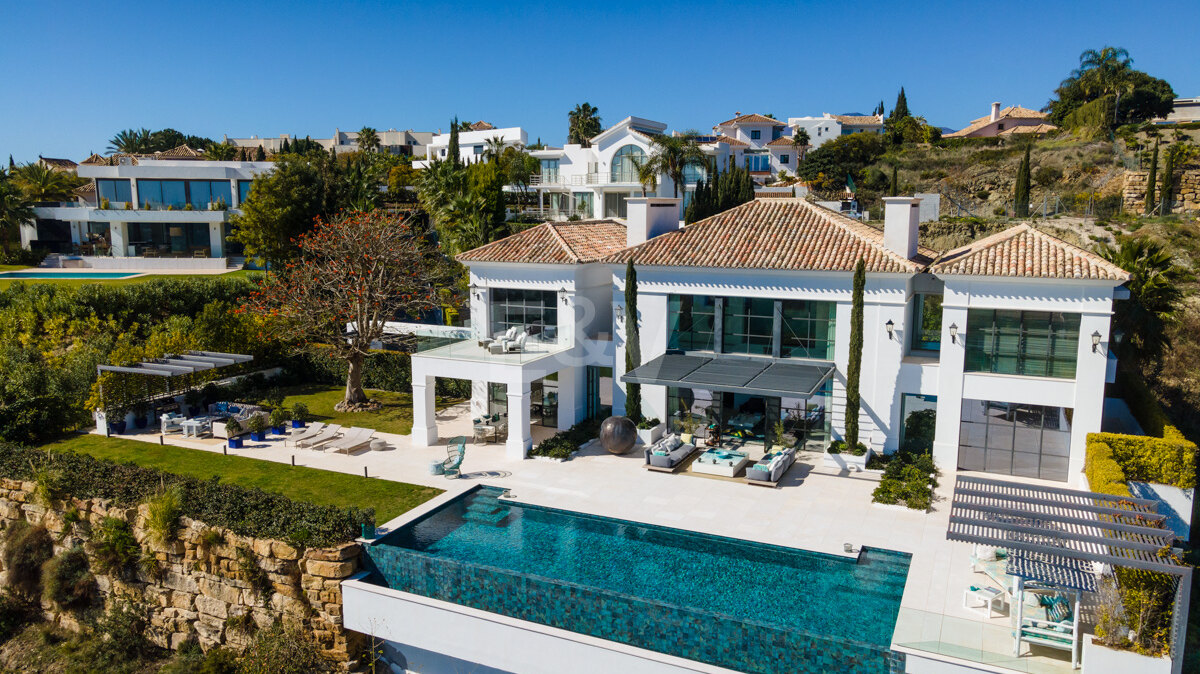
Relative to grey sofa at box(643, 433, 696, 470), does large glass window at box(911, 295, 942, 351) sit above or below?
above

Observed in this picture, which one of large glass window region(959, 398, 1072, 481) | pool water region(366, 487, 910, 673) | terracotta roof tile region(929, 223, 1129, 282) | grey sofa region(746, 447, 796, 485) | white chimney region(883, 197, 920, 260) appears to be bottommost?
pool water region(366, 487, 910, 673)

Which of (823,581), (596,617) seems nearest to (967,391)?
(823,581)

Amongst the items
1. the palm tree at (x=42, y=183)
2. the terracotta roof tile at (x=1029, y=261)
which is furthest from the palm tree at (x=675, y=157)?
the palm tree at (x=42, y=183)

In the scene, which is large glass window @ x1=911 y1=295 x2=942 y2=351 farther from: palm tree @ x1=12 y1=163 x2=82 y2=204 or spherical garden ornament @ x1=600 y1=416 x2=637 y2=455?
palm tree @ x1=12 y1=163 x2=82 y2=204

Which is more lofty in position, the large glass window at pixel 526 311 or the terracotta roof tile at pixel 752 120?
the terracotta roof tile at pixel 752 120

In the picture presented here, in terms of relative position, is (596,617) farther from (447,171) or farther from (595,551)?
(447,171)

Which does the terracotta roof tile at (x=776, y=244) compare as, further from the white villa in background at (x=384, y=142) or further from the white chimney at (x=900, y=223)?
the white villa in background at (x=384, y=142)

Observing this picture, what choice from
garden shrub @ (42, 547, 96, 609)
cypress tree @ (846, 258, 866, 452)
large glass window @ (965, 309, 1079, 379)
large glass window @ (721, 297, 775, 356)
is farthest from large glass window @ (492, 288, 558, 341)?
garden shrub @ (42, 547, 96, 609)
